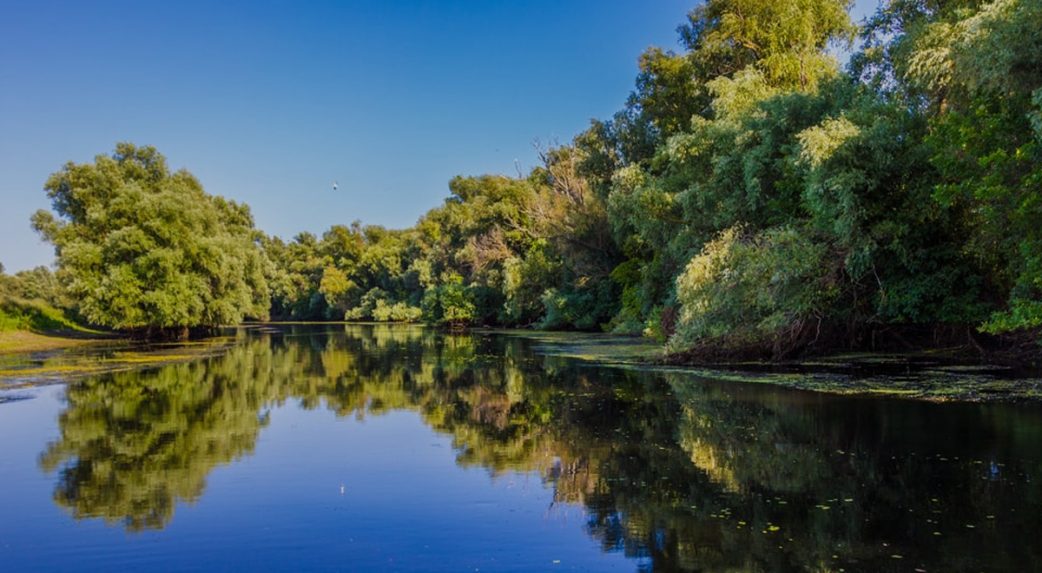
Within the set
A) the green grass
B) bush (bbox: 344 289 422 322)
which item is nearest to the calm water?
the green grass

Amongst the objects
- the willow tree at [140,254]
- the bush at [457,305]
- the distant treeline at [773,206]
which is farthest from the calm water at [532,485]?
the bush at [457,305]

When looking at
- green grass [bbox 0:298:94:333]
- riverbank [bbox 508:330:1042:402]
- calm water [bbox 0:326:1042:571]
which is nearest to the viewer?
calm water [bbox 0:326:1042:571]

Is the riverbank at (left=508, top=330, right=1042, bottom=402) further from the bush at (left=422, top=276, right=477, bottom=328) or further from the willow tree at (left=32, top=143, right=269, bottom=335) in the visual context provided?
the bush at (left=422, top=276, right=477, bottom=328)

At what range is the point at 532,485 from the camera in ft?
27.9

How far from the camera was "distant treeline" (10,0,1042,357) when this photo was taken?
16.0 meters

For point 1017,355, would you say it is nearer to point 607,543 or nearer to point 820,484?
point 820,484

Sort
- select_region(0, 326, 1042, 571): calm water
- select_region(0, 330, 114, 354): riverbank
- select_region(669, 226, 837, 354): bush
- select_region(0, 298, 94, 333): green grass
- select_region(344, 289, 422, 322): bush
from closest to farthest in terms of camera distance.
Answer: select_region(0, 326, 1042, 571): calm water, select_region(669, 226, 837, 354): bush, select_region(0, 330, 114, 354): riverbank, select_region(0, 298, 94, 333): green grass, select_region(344, 289, 422, 322): bush

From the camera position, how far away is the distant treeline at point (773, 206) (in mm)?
15984

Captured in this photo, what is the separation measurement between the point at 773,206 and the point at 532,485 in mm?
17413

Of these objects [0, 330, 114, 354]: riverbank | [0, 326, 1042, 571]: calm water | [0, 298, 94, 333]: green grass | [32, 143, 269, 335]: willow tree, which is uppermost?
[32, 143, 269, 335]: willow tree

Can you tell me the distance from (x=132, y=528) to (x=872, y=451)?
29.1 ft

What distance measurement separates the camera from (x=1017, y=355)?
18.8 metres

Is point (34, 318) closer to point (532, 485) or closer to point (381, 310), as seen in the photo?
point (381, 310)

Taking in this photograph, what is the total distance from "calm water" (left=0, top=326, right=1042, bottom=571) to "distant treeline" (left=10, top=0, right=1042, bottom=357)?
230 inches
